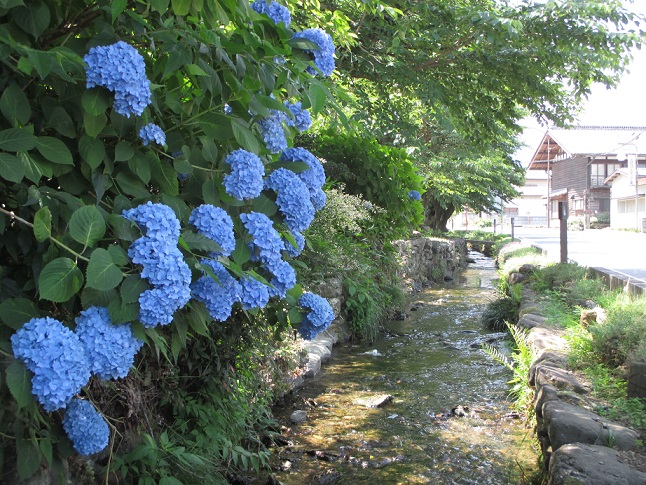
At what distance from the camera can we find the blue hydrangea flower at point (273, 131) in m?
2.19

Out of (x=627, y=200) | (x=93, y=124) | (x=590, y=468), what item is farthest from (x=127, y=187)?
(x=627, y=200)

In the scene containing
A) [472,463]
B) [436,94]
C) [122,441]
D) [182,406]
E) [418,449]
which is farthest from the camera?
[436,94]

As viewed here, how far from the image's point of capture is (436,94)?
23.1 feet

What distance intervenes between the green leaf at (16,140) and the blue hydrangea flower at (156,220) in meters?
0.33

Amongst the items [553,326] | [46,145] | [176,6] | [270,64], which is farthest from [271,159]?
[553,326]

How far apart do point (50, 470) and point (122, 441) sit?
50 cm

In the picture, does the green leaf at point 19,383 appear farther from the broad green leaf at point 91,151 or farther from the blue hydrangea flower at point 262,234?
the blue hydrangea flower at point 262,234

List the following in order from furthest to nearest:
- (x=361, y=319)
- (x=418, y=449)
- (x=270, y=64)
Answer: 1. (x=361, y=319)
2. (x=418, y=449)
3. (x=270, y=64)

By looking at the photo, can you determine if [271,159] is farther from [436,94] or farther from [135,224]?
[436,94]

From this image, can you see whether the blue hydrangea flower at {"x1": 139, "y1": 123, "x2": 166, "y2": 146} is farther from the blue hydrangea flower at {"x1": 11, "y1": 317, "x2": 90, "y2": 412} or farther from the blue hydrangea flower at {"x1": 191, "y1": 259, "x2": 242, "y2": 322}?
the blue hydrangea flower at {"x1": 11, "y1": 317, "x2": 90, "y2": 412}

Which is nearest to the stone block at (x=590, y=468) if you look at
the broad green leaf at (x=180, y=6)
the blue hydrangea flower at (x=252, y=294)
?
the blue hydrangea flower at (x=252, y=294)

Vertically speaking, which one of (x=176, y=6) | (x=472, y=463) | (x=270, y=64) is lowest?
(x=472, y=463)

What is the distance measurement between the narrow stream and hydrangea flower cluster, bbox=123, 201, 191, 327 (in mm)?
2624

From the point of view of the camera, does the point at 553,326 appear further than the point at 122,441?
Yes
